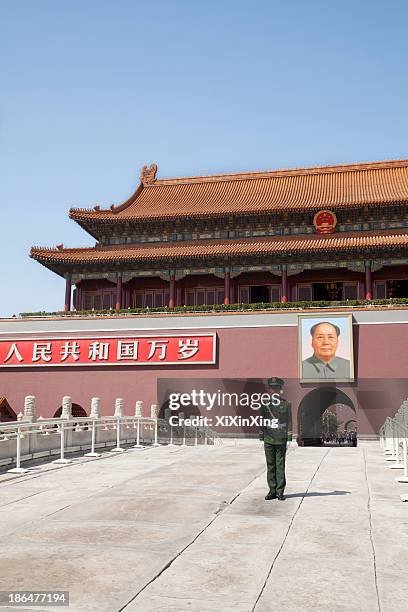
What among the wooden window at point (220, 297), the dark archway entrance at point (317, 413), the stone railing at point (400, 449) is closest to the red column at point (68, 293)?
the wooden window at point (220, 297)

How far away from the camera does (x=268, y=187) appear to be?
35.8m

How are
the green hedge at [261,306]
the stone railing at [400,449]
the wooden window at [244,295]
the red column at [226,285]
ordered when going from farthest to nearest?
the wooden window at [244,295], the red column at [226,285], the green hedge at [261,306], the stone railing at [400,449]

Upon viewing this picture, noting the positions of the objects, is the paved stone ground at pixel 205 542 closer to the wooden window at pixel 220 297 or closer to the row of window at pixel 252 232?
the wooden window at pixel 220 297

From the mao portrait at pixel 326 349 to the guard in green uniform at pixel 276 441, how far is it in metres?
17.4

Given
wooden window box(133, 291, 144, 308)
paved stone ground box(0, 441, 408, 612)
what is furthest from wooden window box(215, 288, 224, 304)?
paved stone ground box(0, 441, 408, 612)

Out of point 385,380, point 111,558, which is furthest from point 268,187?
point 111,558

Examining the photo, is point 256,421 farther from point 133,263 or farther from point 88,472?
point 88,472

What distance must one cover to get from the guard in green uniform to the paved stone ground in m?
0.28

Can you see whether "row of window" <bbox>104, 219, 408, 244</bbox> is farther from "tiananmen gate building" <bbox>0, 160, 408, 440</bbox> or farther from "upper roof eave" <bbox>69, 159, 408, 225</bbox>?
"upper roof eave" <bbox>69, 159, 408, 225</bbox>

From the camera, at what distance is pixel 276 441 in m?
8.50

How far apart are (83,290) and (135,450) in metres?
18.2

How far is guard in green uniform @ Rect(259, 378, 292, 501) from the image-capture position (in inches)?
336

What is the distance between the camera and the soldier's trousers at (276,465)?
8.57 m

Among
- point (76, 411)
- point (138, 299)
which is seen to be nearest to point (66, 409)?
point (76, 411)
